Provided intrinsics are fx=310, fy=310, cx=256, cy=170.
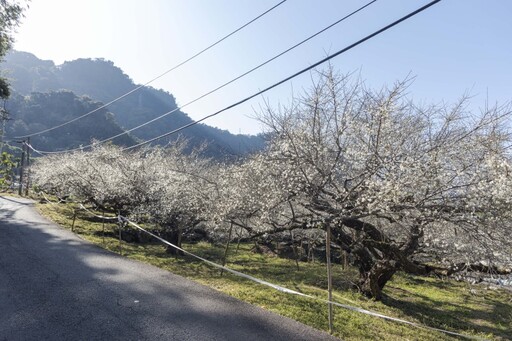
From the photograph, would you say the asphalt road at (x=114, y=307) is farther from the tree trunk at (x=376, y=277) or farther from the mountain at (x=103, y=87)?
the mountain at (x=103, y=87)

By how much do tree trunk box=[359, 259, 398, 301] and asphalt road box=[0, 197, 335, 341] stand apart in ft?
16.0

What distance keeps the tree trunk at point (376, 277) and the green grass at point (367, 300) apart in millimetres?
355

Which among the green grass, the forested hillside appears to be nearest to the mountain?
the forested hillside

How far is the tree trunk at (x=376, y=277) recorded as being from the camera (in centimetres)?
956

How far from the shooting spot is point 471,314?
9984 millimetres

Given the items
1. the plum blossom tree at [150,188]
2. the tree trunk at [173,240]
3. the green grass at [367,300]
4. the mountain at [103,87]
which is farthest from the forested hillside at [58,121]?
the green grass at [367,300]

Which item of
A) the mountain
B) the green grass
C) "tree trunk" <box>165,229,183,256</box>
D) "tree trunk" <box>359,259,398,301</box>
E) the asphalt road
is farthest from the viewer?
the mountain

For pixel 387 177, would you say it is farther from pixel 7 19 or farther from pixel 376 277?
pixel 7 19

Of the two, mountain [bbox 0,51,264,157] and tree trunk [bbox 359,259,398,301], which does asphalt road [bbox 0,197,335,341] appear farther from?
mountain [bbox 0,51,264,157]

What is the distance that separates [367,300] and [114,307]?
295 inches

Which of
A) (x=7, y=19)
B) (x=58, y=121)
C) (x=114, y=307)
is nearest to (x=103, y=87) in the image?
(x=58, y=121)

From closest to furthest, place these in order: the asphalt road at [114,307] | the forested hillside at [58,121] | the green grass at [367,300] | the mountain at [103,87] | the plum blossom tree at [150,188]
Result: the asphalt road at [114,307] < the green grass at [367,300] < the plum blossom tree at [150,188] < the forested hillside at [58,121] < the mountain at [103,87]

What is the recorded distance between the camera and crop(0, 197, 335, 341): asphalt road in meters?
4.95

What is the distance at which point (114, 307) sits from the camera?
5.83m
